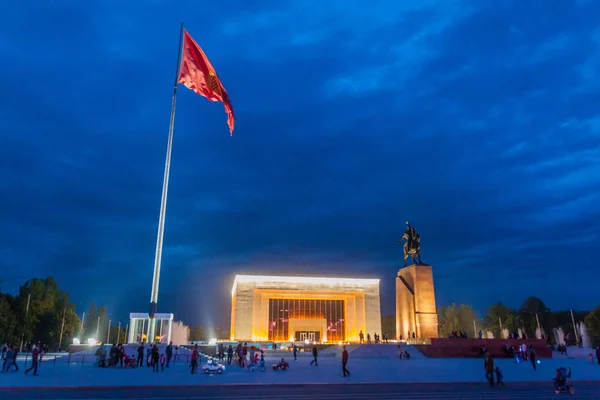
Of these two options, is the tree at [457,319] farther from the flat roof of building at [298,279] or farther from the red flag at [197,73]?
the red flag at [197,73]

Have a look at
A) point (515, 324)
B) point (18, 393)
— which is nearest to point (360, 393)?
point (18, 393)

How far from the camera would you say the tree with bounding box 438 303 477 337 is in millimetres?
98206

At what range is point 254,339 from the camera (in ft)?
200

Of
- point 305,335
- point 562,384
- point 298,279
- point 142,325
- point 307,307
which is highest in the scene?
point 298,279

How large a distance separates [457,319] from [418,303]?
66.8m

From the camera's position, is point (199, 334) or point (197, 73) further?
point (199, 334)

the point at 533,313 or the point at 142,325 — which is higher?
the point at 533,313

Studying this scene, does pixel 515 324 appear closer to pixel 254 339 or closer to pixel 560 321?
pixel 560 321

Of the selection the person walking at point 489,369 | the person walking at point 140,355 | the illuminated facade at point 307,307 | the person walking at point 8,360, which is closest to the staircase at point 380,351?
the person walking at point 140,355

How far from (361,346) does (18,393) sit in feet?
92.9

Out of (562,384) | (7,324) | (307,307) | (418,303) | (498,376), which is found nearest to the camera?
(562,384)

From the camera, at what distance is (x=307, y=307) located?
63.4 m

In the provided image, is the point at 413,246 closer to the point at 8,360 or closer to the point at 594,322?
the point at 8,360

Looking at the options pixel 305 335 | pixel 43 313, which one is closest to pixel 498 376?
pixel 305 335
